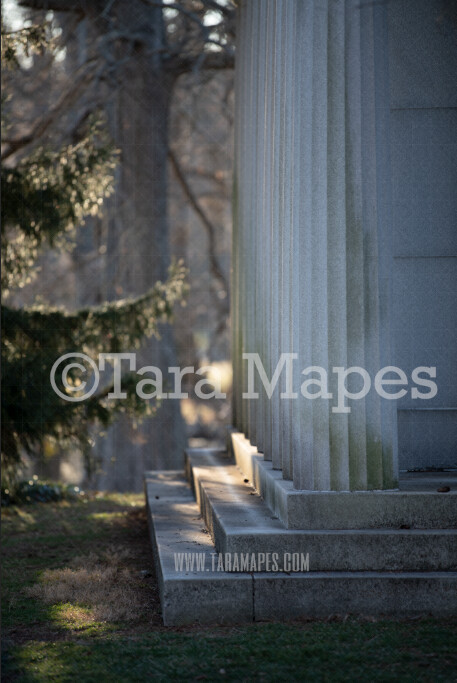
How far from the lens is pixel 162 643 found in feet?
10.9

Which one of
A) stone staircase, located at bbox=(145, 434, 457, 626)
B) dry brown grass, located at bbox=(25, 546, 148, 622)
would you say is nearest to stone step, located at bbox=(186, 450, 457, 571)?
stone staircase, located at bbox=(145, 434, 457, 626)

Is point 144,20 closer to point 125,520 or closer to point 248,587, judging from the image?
point 125,520

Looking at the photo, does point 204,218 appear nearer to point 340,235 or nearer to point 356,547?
point 340,235

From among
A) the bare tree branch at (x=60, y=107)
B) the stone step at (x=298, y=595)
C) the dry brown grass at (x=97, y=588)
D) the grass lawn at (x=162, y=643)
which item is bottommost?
the dry brown grass at (x=97, y=588)

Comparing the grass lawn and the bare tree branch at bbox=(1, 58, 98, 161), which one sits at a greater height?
the bare tree branch at bbox=(1, 58, 98, 161)

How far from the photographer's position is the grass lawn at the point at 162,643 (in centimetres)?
298

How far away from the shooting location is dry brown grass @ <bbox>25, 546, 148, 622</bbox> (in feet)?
12.8

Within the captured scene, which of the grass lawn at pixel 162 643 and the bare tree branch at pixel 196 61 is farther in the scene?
the bare tree branch at pixel 196 61

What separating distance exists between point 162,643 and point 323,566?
902 mm

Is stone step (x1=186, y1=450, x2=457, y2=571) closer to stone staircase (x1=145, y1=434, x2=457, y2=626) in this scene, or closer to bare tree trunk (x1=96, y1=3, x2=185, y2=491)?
stone staircase (x1=145, y1=434, x2=457, y2=626)

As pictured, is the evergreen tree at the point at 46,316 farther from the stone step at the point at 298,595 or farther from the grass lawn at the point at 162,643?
the stone step at the point at 298,595

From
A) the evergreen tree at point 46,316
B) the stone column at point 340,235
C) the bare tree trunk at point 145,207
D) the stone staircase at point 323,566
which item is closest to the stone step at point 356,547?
the stone staircase at point 323,566

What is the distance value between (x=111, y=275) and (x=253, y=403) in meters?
6.47

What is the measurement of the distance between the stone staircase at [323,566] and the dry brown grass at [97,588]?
1.00ft
